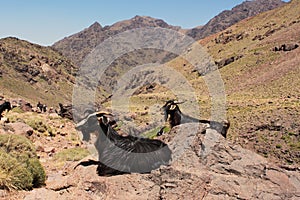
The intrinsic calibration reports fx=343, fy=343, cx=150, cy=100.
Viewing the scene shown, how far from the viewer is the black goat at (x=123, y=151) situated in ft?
21.1

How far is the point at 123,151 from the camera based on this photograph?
260 inches

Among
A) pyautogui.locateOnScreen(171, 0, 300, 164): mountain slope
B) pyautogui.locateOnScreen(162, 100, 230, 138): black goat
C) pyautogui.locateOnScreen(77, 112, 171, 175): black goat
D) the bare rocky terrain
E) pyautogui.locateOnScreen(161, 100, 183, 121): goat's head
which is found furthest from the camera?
pyautogui.locateOnScreen(171, 0, 300, 164): mountain slope

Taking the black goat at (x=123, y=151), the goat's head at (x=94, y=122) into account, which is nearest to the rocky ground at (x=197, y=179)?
the black goat at (x=123, y=151)

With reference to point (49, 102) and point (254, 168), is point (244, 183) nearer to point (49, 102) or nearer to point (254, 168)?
point (254, 168)

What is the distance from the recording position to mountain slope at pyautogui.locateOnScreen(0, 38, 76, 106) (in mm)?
118363

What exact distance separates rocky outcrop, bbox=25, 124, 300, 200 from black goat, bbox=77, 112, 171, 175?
0.23 metres

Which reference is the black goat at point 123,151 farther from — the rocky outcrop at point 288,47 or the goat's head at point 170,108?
the rocky outcrop at point 288,47

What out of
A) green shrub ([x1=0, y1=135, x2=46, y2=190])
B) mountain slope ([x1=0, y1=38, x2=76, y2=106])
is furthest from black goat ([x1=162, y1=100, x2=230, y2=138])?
mountain slope ([x1=0, y1=38, x2=76, y2=106])

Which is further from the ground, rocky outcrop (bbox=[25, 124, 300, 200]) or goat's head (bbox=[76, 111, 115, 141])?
goat's head (bbox=[76, 111, 115, 141])

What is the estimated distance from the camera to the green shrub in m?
6.50

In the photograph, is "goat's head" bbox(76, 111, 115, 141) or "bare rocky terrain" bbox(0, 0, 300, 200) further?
"goat's head" bbox(76, 111, 115, 141)

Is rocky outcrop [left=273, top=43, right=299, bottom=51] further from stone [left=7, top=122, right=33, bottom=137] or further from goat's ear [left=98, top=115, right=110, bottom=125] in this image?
goat's ear [left=98, top=115, right=110, bottom=125]

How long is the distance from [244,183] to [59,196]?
332 cm

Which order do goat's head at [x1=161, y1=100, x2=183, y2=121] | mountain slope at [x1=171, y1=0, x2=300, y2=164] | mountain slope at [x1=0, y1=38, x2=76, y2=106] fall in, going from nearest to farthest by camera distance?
goat's head at [x1=161, y1=100, x2=183, y2=121]
mountain slope at [x1=171, y1=0, x2=300, y2=164]
mountain slope at [x1=0, y1=38, x2=76, y2=106]
